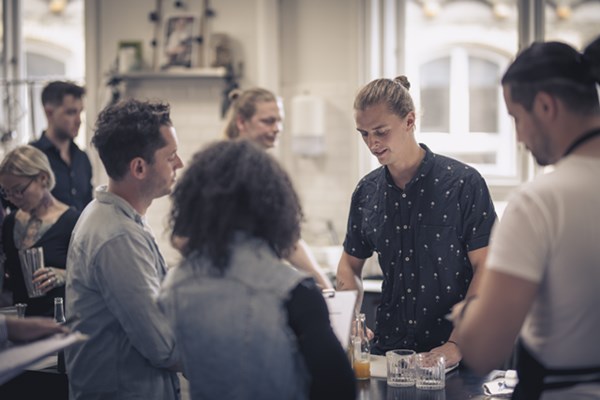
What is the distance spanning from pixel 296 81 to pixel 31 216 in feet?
7.69

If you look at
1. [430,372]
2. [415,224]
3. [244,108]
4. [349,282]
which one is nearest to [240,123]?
[244,108]

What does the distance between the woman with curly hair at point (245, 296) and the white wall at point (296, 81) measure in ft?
11.4

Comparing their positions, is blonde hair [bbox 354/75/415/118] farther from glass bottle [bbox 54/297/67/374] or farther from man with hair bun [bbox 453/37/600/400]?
glass bottle [bbox 54/297/67/374]

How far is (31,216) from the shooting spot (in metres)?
3.26

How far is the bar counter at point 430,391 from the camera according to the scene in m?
2.13

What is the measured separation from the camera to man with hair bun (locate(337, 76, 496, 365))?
2.53m

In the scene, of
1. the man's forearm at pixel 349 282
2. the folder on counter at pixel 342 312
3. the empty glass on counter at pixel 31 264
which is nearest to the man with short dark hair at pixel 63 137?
the empty glass on counter at pixel 31 264

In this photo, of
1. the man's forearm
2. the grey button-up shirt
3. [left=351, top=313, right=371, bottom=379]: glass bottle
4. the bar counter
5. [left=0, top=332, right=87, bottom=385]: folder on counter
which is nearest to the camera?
[left=0, top=332, right=87, bottom=385]: folder on counter

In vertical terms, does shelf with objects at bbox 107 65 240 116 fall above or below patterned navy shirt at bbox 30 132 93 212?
above

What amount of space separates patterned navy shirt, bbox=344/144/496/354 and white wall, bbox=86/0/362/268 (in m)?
2.37

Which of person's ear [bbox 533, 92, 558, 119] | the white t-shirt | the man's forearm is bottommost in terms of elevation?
the man's forearm

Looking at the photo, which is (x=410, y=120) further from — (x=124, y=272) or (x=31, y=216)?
(x=31, y=216)

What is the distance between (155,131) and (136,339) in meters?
0.56

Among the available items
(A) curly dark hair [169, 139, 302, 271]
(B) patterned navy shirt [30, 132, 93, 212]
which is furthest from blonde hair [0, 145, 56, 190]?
(A) curly dark hair [169, 139, 302, 271]
